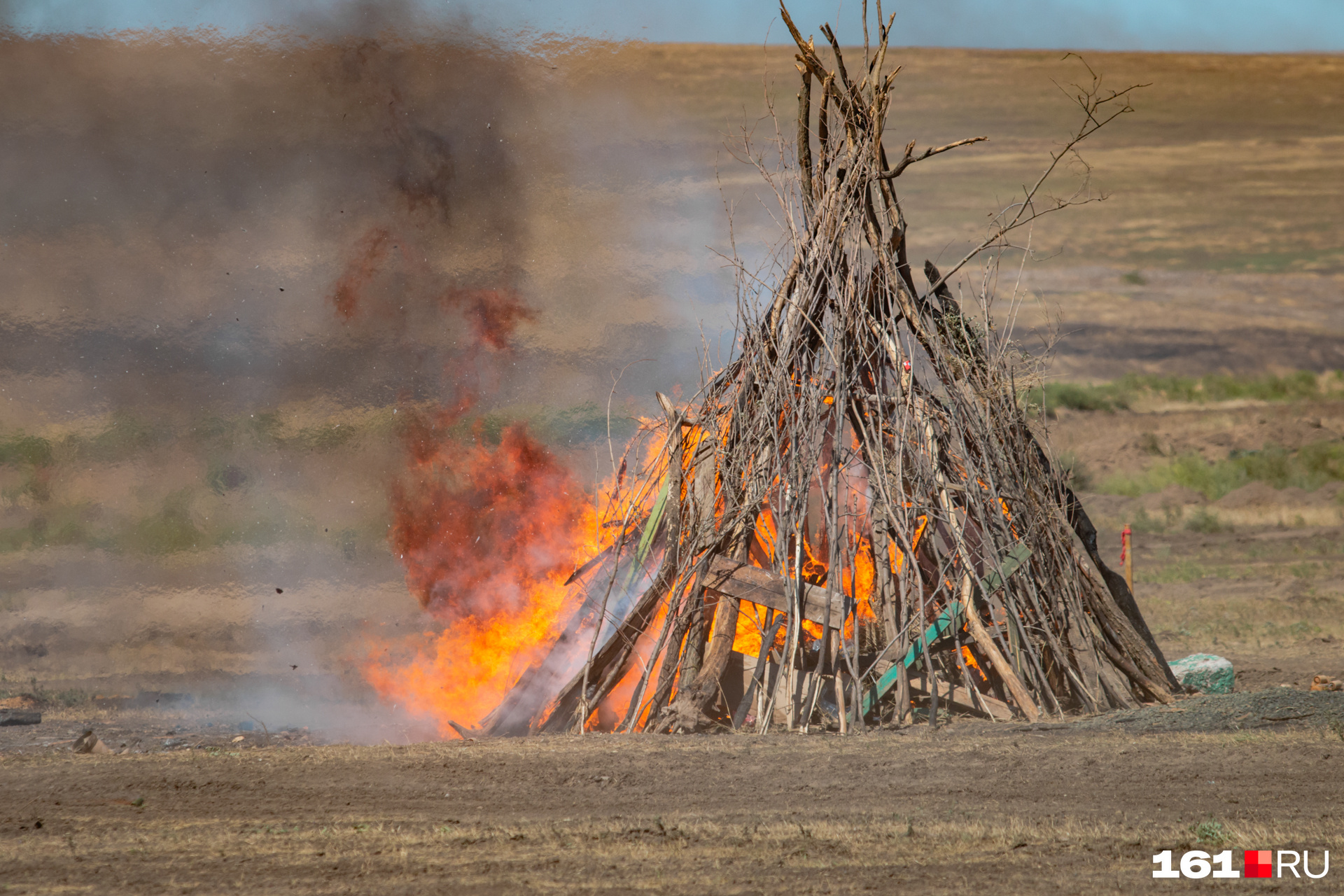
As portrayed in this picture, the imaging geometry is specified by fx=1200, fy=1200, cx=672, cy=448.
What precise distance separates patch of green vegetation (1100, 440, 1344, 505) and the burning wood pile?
16251mm

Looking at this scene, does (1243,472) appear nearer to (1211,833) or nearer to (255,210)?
(255,210)

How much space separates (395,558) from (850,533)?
21.7 feet

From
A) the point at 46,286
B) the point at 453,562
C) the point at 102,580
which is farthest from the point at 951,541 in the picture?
the point at 46,286

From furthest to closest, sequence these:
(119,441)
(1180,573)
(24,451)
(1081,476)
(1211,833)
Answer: (1081,476) < (1180,573) < (119,441) < (24,451) < (1211,833)

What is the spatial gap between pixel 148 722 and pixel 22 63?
7362mm

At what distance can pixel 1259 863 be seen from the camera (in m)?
4.78

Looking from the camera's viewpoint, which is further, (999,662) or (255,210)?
(255,210)

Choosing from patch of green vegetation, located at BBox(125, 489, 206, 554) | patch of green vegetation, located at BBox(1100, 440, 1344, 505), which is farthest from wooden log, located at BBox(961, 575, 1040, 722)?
patch of green vegetation, located at BBox(1100, 440, 1344, 505)

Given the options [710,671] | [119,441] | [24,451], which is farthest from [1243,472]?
[24,451]

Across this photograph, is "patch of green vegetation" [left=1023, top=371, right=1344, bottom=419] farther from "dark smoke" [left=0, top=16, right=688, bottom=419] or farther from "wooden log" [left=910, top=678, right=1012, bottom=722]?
"wooden log" [left=910, top=678, right=1012, bottom=722]

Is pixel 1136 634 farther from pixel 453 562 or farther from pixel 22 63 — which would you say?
pixel 22 63

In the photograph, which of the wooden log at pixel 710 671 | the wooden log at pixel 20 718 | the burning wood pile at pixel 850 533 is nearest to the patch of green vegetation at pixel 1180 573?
the burning wood pile at pixel 850 533

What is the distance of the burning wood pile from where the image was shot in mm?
7762

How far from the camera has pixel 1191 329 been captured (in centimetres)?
3606
